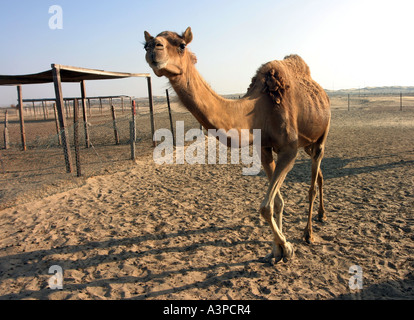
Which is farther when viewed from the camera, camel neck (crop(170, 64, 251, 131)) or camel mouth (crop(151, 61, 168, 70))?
camel neck (crop(170, 64, 251, 131))

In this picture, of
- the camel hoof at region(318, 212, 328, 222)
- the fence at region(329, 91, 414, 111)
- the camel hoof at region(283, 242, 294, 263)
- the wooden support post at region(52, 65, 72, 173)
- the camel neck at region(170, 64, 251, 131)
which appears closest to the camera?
the camel neck at region(170, 64, 251, 131)

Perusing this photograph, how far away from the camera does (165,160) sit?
33.2 feet

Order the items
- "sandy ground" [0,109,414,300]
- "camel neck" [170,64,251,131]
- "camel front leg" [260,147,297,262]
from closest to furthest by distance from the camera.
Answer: "camel neck" [170,64,251,131]
"sandy ground" [0,109,414,300]
"camel front leg" [260,147,297,262]

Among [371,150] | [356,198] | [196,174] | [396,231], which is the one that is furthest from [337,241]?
[371,150]

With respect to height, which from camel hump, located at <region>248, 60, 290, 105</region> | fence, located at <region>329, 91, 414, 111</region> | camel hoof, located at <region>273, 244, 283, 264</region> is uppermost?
camel hump, located at <region>248, 60, 290, 105</region>

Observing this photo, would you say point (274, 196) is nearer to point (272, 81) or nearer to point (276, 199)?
point (276, 199)

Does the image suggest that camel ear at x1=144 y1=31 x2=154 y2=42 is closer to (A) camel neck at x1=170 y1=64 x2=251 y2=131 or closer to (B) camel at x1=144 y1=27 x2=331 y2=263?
(B) camel at x1=144 y1=27 x2=331 y2=263

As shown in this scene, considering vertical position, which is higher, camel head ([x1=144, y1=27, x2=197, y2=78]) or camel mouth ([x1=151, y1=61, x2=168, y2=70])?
camel head ([x1=144, y1=27, x2=197, y2=78])

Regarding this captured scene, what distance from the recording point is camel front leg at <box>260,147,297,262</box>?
11.4ft

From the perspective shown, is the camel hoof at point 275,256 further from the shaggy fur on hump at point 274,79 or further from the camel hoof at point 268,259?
the shaggy fur on hump at point 274,79

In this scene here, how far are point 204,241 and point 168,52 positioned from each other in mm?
2855

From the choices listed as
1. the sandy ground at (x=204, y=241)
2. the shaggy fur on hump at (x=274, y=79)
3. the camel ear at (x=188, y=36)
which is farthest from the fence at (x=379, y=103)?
the camel ear at (x=188, y=36)

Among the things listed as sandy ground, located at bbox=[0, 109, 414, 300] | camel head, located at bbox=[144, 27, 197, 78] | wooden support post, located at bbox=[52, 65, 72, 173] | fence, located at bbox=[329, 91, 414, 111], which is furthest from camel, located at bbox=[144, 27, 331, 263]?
fence, located at bbox=[329, 91, 414, 111]

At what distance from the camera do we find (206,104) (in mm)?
2879
